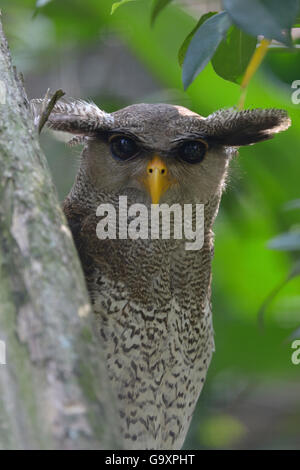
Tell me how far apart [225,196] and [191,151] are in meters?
1.39

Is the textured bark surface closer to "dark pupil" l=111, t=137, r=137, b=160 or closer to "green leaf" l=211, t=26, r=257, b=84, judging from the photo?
"green leaf" l=211, t=26, r=257, b=84

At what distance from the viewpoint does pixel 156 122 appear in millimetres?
2541

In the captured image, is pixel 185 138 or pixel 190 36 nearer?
pixel 190 36

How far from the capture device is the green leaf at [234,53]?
1.91 metres

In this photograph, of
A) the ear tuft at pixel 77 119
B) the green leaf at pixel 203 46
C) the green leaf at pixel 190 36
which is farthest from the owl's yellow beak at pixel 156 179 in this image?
the green leaf at pixel 203 46

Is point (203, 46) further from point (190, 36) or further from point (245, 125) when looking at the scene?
point (245, 125)

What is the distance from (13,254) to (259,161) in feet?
11.3

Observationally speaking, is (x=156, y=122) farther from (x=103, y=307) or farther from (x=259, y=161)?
(x=259, y=161)

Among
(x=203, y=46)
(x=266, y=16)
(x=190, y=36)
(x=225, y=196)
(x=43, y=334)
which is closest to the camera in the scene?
(x=43, y=334)

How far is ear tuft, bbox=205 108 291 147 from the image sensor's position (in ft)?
8.20

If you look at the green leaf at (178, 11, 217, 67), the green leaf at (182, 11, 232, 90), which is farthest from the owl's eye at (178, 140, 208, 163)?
the green leaf at (182, 11, 232, 90)

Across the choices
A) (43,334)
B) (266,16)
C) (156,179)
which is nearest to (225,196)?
(156,179)

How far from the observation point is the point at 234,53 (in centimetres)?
194

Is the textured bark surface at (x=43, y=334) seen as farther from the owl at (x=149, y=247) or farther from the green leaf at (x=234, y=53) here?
the owl at (x=149, y=247)
